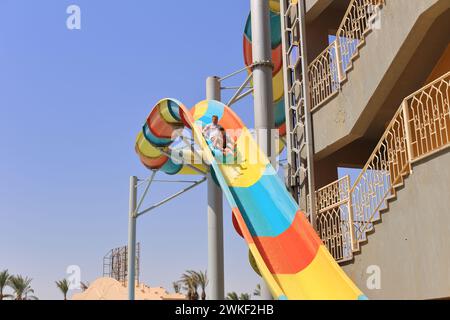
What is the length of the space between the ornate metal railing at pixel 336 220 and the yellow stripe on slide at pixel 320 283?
1.41m

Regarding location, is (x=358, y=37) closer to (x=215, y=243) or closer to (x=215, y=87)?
(x=215, y=87)

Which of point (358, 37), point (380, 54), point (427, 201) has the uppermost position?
point (358, 37)

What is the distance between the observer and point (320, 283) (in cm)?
1029

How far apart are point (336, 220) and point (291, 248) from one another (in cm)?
206

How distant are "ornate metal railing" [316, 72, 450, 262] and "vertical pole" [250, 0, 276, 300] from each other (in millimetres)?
2025

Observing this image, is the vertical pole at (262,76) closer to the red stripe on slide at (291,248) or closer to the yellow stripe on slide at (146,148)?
the red stripe on slide at (291,248)

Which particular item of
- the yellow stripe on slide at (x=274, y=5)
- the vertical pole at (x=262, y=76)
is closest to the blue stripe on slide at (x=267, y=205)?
the vertical pole at (x=262, y=76)

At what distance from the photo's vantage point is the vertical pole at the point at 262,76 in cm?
1203

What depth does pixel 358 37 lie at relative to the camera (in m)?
13.7

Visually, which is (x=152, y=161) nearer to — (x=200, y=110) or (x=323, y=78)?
(x=200, y=110)

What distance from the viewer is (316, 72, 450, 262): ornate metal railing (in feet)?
33.0
